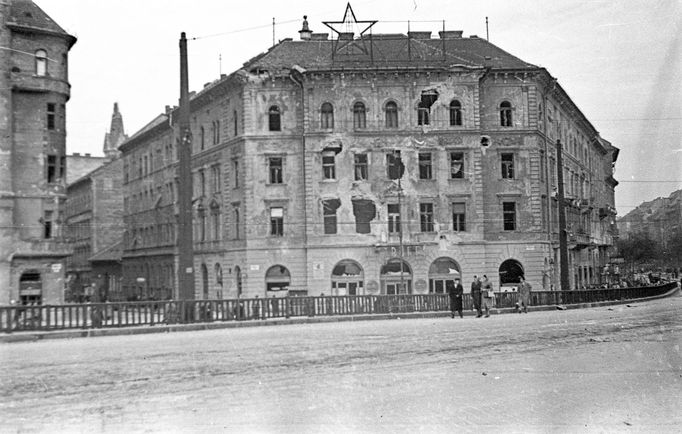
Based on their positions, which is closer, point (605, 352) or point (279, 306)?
point (605, 352)

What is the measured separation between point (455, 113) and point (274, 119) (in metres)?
11.0

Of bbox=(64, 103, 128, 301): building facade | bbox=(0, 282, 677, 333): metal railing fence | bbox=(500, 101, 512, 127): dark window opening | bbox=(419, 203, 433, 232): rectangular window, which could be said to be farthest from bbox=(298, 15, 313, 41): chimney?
bbox=(0, 282, 677, 333): metal railing fence

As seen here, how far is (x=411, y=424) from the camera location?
10.4 meters

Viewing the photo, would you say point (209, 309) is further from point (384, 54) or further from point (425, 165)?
point (384, 54)

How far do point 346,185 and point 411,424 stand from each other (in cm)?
3837

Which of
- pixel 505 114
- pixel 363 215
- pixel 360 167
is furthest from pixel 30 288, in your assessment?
pixel 505 114

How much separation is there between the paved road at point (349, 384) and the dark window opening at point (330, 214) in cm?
2590

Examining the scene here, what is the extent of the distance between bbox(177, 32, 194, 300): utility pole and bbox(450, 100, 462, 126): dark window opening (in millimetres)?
24114

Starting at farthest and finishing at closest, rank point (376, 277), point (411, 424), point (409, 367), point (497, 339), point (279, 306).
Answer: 1. point (376, 277)
2. point (279, 306)
3. point (497, 339)
4. point (409, 367)
5. point (411, 424)

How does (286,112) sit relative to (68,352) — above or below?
above

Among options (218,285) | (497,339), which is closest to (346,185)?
(218,285)

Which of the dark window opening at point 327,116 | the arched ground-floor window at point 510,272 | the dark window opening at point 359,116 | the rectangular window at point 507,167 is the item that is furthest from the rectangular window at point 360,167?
the arched ground-floor window at point 510,272

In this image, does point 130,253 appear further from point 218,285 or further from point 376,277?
point 376,277

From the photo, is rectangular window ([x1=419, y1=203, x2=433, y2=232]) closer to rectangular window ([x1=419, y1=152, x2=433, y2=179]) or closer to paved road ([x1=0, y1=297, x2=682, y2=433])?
rectangular window ([x1=419, y1=152, x2=433, y2=179])
